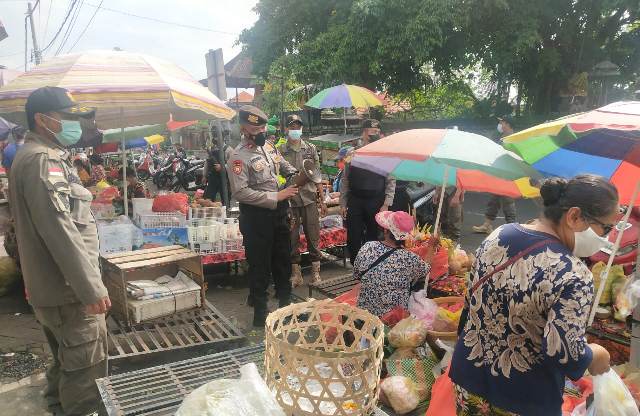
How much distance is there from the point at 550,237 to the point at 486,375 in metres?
0.64

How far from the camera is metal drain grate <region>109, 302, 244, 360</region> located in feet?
12.3

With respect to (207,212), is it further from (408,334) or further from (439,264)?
(408,334)

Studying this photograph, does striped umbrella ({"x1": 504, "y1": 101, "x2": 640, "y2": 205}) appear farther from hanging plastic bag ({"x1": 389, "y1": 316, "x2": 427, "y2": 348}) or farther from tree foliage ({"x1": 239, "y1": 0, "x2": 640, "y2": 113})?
tree foliage ({"x1": 239, "y1": 0, "x2": 640, "y2": 113})

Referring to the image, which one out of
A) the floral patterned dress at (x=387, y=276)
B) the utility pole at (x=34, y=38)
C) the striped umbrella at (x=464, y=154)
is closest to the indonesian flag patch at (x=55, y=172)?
the striped umbrella at (x=464, y=154)

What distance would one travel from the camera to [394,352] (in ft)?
11.4

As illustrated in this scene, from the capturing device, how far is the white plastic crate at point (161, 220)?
5.49 meters

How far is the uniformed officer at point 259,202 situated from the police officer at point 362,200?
Result: 1308mm

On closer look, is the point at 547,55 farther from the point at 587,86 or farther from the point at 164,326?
the point at 164,326

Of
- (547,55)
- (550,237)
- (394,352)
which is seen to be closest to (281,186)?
(394,352)

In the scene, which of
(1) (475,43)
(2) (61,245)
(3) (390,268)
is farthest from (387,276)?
(1) (475,43)

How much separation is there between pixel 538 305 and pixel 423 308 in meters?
2.01

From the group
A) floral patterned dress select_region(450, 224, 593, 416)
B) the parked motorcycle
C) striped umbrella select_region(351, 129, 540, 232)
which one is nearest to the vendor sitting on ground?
striped umbrella select_region(351, 129, 540, 232)

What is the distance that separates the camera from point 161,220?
552 cm

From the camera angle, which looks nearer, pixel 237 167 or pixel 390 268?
pixel 390 268
